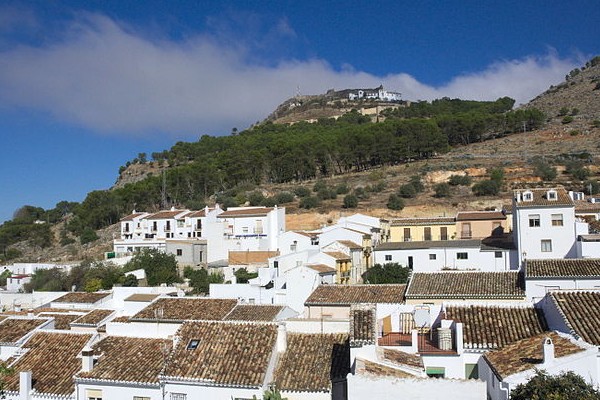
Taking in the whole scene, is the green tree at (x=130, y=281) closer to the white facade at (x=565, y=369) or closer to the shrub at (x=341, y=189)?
the shrub at (x=341, y=189)

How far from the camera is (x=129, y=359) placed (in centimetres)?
1605

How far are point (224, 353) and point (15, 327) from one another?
32.9 ft

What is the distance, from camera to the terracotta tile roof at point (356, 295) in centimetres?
2541

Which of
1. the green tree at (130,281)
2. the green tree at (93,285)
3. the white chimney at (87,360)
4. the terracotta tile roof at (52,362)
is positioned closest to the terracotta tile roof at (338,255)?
the green tree at (130,281)

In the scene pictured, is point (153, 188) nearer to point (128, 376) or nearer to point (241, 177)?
point (241, 177)

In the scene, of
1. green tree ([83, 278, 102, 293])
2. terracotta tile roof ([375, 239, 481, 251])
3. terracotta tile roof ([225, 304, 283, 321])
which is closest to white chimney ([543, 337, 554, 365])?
terracotta tile roof ([225, 304, 283, 321])

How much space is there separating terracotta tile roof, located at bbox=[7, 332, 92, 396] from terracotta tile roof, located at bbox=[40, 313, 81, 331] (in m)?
6.94

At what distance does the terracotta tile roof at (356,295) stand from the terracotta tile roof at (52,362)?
37.4ft

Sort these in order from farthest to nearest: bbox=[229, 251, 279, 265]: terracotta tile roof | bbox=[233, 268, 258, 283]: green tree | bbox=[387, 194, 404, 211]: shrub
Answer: bbox=[387, 194, 404, 211]: shrub → bbox=[229, 251, 279, 265]: terracotta tile roof → bbox=[233, 268, 258, 283]: green tree

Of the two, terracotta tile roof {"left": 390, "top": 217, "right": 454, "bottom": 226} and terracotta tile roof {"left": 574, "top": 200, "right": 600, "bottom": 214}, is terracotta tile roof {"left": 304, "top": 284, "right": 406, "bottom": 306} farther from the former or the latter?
terracotta tile roof {"left": 574, "top": 200, "right": 600, "bottom": 214}

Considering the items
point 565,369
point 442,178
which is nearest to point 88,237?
point 442,178

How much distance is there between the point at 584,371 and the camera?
10.8 meters

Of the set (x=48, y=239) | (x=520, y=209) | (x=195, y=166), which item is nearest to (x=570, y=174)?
(x=520, y=209)

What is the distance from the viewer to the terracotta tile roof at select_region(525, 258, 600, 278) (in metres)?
23.2
